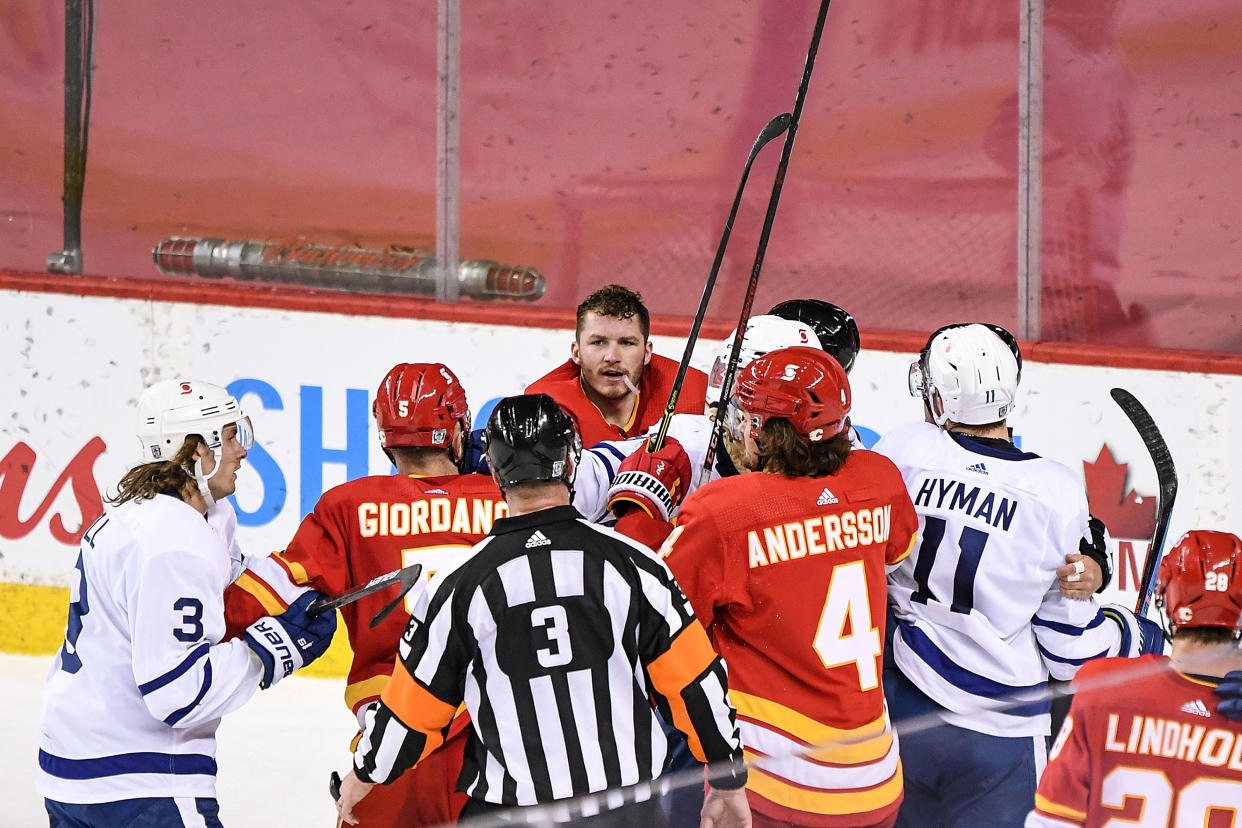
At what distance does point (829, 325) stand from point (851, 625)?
708mm

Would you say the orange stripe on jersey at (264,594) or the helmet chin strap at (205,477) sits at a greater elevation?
the helmet chin strap at (205,477)

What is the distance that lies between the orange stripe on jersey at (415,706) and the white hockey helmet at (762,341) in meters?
0.82

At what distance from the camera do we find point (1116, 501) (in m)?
4.05

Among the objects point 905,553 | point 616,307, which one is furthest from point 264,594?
point 616,307

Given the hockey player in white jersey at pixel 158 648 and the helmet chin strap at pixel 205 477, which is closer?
the hockey player in white jersey at pixel 158 648

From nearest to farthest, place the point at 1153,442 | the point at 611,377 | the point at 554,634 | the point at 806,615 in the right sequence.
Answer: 1. the point at 554,634
2. the point at 806,615
3. the point at 611,377
4. the point at 1153,442

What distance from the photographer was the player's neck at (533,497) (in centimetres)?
208

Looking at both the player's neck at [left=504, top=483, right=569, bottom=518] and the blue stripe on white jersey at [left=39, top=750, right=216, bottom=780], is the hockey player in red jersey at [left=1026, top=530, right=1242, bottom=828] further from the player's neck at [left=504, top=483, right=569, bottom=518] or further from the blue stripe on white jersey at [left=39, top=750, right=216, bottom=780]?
the blue stripe on white jersey at [left=39, top=750, right=216, bottom=780]

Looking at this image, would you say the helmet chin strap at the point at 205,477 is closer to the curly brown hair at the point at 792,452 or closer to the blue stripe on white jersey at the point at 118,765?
the blue stripe on white jersey at the point at 118,765

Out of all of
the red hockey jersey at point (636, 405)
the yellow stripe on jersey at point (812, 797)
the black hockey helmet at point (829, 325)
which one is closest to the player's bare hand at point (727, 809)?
the yellow stripe on jersey at point (812, 797)

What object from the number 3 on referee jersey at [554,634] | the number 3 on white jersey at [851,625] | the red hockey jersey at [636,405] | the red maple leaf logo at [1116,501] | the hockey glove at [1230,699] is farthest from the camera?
the red maple leaf logo at [1116,501]

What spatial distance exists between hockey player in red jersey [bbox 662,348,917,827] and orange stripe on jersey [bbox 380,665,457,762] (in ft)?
1.36

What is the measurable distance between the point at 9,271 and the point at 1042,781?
4048 mm

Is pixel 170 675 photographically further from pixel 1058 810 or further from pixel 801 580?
pixel 1058 810
